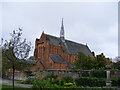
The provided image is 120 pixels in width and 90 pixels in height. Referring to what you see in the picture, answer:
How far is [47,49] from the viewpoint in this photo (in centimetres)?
5822

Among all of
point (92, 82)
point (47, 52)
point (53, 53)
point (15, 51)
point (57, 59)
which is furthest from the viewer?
point (53, 53)

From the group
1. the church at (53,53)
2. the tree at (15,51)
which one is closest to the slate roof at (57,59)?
the church at (53,53)

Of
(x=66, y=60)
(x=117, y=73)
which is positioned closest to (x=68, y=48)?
(x=66, y=60)

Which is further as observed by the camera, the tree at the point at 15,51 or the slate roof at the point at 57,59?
the slate roof at the point at 57,59

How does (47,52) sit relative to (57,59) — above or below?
above

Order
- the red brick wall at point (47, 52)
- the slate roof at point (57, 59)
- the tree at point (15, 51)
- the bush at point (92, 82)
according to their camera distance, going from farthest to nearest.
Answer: the slate roof at point (57, 59) < the red brick wall at point (47, 52) < the bush at point (92, 82) < the tree at point (15, 51)

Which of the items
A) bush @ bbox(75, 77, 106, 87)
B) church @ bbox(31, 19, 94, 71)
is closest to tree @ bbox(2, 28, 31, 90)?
bush @ bbox(75, 77, 106, 87)

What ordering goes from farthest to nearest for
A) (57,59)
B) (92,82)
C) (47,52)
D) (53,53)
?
(53,53)
(47,52)
(57,59)
(92,82)

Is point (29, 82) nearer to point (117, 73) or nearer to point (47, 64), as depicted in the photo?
point (117, 73)

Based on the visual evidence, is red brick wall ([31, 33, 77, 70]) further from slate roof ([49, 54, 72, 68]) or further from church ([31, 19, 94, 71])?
slate roof ([49, 54, 72, 68])

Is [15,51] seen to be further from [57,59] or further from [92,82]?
[57,59]

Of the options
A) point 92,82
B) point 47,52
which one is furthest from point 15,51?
point 47,52

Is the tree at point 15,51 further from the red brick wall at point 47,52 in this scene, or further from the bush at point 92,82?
the red brick wall at point 47,52

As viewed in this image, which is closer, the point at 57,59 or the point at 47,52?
the point at 57,59
